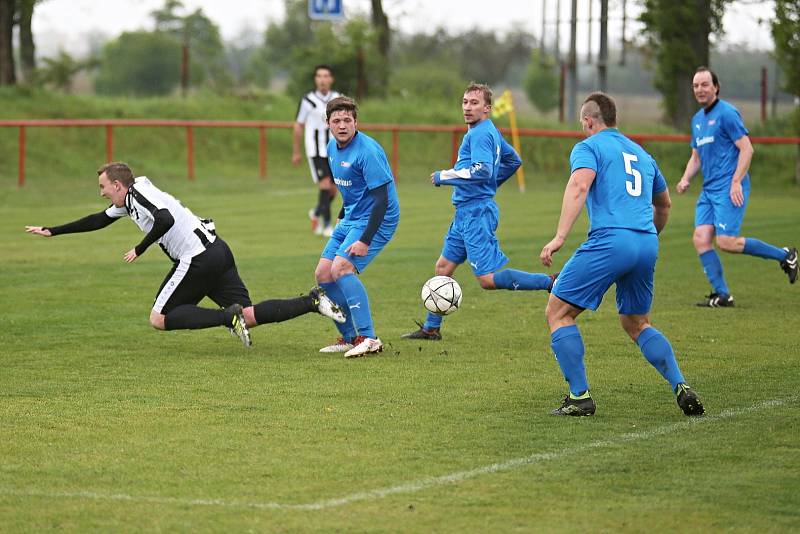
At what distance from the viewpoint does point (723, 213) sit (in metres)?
12.1

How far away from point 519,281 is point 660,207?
8.53 feet

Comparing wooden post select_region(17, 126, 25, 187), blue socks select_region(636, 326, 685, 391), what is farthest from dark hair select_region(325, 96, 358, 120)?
wooden post select_region(17, 126, 25, 187)

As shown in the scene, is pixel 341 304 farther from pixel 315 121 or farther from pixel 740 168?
pixel 315 121

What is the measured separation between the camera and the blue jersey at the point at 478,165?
9781 mm

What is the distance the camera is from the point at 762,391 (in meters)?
8.28

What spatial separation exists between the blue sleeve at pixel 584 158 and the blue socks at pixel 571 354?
93 centimetres

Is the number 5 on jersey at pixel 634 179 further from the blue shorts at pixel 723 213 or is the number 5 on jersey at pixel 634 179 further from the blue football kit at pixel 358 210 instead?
the blue shorts at pixel 723 213

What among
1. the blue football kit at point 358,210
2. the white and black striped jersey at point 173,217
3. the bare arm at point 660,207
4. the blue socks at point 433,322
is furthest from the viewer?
the blue socks at point 433,322

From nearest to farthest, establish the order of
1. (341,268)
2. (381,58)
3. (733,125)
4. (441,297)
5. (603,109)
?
(603,109) < (341,268) < (441,297) < (733,125) < (381,58)

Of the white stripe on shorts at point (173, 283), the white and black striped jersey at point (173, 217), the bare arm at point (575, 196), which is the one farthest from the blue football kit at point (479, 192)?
the bare arm at point (575, 196)

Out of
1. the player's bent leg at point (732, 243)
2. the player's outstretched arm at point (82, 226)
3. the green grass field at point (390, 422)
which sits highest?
the player's outstretched arm at point (82, 226)

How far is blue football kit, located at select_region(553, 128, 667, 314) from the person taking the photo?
7230 mm

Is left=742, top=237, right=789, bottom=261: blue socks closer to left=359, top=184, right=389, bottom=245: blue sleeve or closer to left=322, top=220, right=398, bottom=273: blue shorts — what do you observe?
left=322, top=220, right=398, bottom=273: blue shorts

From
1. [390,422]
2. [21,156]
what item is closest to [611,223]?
[390,422]
